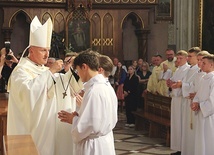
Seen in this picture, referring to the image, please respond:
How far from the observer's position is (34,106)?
4789 mm

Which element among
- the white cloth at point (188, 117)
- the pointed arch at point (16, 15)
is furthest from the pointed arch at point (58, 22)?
the white cloth at point (188, 117)

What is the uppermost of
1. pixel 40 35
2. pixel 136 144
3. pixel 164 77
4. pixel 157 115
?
pixel 40 35

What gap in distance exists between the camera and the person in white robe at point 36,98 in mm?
4746

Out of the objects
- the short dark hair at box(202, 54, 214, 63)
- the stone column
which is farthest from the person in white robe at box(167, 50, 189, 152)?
the stone column

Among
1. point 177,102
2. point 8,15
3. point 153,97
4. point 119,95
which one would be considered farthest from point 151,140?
point 8,15

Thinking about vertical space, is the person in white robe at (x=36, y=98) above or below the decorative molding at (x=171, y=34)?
below

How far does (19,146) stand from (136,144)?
18.6 feet

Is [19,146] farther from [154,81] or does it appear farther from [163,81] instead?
[154,81]

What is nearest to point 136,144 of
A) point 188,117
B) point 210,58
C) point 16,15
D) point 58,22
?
point 188,117

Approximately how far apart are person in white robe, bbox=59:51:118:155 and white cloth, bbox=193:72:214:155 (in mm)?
3065

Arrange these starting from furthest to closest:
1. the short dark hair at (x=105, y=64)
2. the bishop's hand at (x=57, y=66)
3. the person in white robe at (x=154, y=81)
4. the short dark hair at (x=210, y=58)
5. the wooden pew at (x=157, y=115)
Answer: the person in white robe at (x=154, y=81) → the wooden pew at (x=157, y=115) → the short dark hair at (x=210, y=58) → the bishop's hand at (x=57, y=66) → the short dark hair at (x=105, y=64)

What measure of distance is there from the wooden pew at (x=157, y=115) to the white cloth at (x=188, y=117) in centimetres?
129

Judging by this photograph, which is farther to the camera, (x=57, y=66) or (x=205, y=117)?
(x=205, y=117)

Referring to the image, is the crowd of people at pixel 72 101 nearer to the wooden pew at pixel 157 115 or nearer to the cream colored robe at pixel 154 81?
the wooden pew at pixel 157 115
